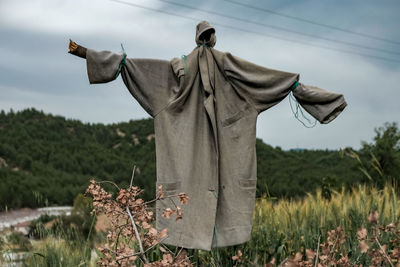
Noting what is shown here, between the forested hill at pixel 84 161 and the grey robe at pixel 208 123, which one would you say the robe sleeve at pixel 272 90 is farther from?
the forested hill at pixel 84 161

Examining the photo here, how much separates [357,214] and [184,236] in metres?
1.99

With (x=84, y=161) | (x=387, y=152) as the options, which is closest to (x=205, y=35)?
(x=387, y=152)

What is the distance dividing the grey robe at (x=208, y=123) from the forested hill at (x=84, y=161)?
891 cm

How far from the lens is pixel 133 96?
128 inches

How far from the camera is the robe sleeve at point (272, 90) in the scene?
3295mm

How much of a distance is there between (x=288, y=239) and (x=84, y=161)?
536 inches

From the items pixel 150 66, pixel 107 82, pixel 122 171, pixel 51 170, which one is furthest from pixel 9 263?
pixel 51 170

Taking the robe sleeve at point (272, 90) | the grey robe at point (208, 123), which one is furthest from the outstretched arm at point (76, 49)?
the robe sleeve at point (272, 90)

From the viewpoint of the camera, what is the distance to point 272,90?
3318mm

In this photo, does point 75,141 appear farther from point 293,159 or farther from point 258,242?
point 258,242

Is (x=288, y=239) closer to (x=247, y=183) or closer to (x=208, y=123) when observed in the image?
(x=247, y=183)

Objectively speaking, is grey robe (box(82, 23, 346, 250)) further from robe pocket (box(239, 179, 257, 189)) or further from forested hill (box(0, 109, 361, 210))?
forested hill (box(0, 109, 361, 210))

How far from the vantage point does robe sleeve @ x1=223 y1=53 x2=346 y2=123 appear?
130 inches

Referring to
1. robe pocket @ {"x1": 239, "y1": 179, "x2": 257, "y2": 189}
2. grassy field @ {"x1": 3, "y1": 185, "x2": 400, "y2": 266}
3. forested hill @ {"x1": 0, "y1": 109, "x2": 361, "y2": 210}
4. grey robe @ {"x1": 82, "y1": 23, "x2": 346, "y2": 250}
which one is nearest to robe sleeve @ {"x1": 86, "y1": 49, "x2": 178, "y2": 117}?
grey robe @ {"x1": 82, "y1": 23, "x2": 346, "y2": 250}
